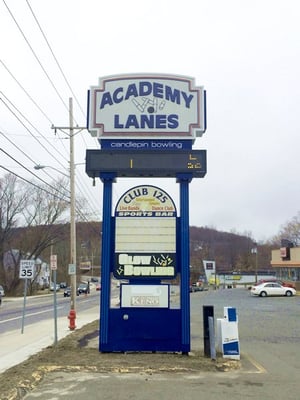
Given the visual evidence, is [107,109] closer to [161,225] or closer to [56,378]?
[161,225]

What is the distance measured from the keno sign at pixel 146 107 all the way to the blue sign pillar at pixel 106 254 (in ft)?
4.12

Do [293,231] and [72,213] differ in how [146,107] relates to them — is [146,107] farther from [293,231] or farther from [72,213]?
[293,231]

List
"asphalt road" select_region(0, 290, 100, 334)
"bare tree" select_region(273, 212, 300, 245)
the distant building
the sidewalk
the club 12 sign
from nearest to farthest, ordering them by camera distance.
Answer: the sidewalk < the club 12 sign < "asphalt road" select_region(0, 290, 100, 334) < the distant building < "bare tree" select_region(273, 212, 300, 245)

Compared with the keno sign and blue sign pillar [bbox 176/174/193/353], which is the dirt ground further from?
the keno sign

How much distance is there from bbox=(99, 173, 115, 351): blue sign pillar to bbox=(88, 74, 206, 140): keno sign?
4.12 ft

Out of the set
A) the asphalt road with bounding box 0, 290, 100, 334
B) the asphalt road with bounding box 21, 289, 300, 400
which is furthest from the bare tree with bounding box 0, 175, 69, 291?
the asphalt road with bounding box 21, 289, 300, 400

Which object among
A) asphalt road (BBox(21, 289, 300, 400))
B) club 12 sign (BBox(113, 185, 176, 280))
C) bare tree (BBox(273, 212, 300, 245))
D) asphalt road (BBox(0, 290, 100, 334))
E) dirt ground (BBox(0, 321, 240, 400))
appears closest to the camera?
asphalt road (BBox(21, 289, 300, 400))

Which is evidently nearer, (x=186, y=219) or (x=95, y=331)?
(x=186, y=219)

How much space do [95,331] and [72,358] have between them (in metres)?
6.91

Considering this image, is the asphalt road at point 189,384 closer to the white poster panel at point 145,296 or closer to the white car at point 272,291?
the white poster panel at point 145,296

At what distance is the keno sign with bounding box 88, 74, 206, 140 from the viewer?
12.7m

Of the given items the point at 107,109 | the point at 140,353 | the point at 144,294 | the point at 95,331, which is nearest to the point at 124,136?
the point at 107,109

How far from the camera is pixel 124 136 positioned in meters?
12.6

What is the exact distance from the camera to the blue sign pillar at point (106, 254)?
38.0 ft
